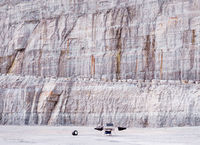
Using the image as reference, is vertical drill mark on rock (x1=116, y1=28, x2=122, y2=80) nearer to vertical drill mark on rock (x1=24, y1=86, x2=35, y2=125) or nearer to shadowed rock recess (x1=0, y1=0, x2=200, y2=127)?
shadowed rock recess (x1=0, y1=0, x2=200, y2=127)

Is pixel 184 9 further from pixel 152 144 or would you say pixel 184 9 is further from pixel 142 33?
→ pixel 152 144

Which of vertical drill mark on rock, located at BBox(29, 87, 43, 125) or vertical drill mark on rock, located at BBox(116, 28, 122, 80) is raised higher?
vertical drill mark on rock, located at BBox(116, 28, 122, 80)

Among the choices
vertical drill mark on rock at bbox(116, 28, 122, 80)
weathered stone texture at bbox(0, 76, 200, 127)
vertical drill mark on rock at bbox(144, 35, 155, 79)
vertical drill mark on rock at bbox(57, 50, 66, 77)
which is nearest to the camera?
weathered stone texture at bbox(0, 76, 200, 127)

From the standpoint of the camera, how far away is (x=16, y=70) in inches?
2046

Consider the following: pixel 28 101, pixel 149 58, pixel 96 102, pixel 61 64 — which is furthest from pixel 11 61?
pixel 96 102

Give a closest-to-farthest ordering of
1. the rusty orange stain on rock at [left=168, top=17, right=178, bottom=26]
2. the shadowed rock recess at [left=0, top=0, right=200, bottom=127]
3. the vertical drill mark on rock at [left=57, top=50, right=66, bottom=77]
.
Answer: the shadowed rock recess at [left=0, top=0, right=200, bottom=127] < the rusty orange stain on rock at [left=168, top=17, right=178, bottom=26] < the vertical drill mark on rock at [left=57, top=50, right=66, bottom=77]

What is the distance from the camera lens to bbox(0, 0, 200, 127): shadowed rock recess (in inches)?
1389

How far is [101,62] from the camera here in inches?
1791

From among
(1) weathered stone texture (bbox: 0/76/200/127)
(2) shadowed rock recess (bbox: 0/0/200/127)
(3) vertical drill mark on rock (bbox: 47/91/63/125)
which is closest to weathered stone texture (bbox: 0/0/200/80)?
(2) shadowed rock recess (bbox: 0/0/200/127)

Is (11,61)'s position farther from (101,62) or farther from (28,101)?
(28,101)

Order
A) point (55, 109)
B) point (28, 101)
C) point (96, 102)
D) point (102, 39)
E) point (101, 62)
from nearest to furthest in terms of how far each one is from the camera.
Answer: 1. point (96, 102)
2. point (55, 109)
3. point (28, 101)
4. point (101, 62)
5. point (102, 39)

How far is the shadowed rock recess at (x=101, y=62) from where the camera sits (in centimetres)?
3528

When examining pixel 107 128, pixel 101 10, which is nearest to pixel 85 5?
pixel 101 10

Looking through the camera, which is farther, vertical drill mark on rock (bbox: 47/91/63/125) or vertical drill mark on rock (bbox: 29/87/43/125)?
vertical drill mark on rock (bbox: 29/87/43/125)
